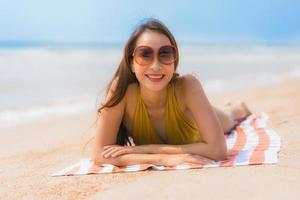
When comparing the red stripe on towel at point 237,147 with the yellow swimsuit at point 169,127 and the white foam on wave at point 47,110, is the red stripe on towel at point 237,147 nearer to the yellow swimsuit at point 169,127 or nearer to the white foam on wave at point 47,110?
the yellow swimsuit at point 169,127

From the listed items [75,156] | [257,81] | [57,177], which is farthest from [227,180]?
[257,81]

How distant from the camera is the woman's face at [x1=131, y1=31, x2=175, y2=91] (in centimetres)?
389

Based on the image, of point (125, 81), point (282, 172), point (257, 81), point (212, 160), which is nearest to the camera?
point (282, 172)

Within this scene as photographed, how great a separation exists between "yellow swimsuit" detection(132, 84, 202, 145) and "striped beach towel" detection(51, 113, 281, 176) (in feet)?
1.28

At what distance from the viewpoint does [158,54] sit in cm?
390

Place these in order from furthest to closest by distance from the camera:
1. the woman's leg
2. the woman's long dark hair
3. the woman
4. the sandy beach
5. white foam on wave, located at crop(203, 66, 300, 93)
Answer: white foam on wave, located at crop(203, 66, 300, 93), the woman's leg, the woman's long dark hair, the woman, the sandy beach

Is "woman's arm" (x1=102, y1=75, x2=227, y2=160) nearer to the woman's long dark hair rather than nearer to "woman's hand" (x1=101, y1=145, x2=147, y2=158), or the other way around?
"woman's hand" (x1=101, y1=145, x2=147, y2=158)

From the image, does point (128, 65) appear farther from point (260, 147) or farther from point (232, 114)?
point (232, 114)

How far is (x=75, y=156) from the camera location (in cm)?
500

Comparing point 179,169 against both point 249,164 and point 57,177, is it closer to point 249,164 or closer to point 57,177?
point 249,164

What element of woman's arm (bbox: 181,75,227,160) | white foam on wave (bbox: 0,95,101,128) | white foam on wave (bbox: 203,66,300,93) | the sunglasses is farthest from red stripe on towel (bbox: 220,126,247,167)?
white foam on wave (bbox: 203,66,300,93)

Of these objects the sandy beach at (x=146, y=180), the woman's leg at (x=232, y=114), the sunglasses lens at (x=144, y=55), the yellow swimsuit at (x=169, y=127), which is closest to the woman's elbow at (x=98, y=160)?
the sandy beach at (x=146, y=180)

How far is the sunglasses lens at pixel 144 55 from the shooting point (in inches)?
153

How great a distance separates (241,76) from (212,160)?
40.5ft
